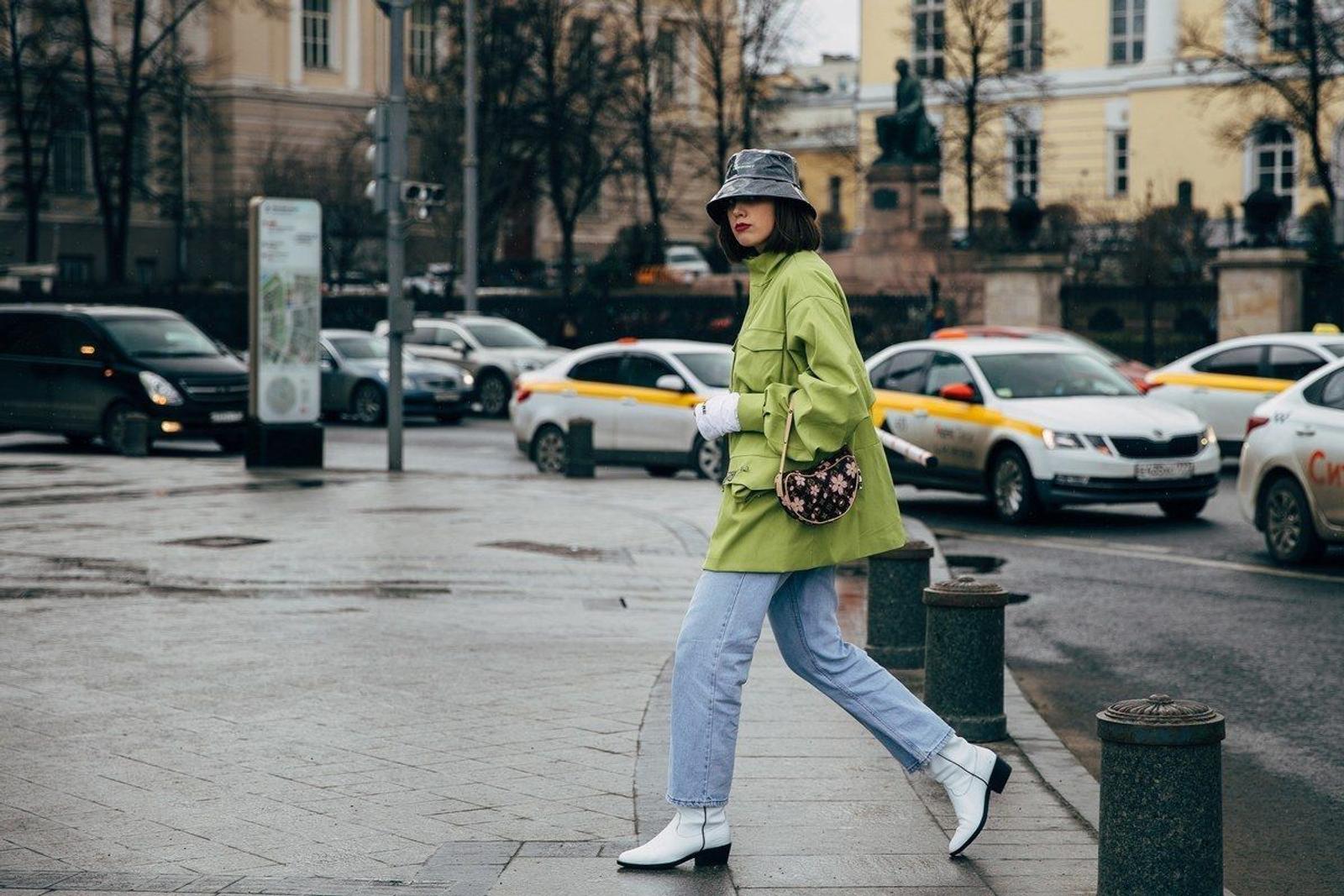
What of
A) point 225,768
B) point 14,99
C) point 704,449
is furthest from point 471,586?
point 14,99

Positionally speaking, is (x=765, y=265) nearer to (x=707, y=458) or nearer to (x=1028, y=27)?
(x=707, y=458)

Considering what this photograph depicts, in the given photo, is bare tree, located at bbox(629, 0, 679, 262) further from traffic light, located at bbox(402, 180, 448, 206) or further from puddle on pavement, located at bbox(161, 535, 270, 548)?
puddle on pavement, located at bbox(161, 535, 270, 548)

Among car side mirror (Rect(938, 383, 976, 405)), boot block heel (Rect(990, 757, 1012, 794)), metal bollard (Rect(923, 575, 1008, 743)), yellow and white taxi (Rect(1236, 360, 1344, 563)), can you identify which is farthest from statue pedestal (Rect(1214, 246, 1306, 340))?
boot block heel (Rect(990, 757, 1012, 794))

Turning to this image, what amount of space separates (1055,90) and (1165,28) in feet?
12.9

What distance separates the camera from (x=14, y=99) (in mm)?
49625

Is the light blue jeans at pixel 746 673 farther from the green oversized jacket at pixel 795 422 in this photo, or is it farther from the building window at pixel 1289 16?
the building window at pixel 1289 16

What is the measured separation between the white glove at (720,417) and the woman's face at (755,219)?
0.42 meters

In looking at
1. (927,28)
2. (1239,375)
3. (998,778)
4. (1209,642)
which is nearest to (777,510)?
(998,778)

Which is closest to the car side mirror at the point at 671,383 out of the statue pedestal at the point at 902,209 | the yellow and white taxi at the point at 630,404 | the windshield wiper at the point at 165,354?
the yellow and white taxi at the point at 630,404

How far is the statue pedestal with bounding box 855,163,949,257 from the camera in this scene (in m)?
41.2

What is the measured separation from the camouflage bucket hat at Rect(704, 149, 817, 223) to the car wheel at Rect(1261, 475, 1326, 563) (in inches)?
318

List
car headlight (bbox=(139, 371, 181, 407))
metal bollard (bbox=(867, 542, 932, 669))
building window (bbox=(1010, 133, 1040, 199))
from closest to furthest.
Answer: metal bollard (bbox=(867, 542, 932, 669)) < car headlight (bbox=(139, 371, 181, 407)) < building window (bbox=(1010, 133, 1040, 199))

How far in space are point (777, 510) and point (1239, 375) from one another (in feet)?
51.2

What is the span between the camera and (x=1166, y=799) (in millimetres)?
4645
